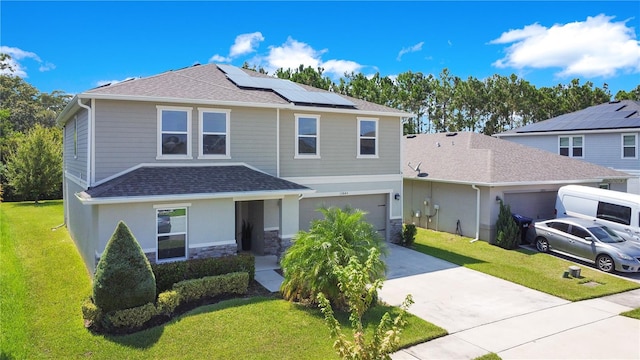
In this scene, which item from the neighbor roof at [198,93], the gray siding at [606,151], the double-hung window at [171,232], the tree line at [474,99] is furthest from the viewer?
the tree line at [474,99]

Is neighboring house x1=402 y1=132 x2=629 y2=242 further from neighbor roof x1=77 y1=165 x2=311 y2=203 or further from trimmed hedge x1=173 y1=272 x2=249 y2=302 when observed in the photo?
trimmed hedge x1=173 y1=272 x2=249 y2=302

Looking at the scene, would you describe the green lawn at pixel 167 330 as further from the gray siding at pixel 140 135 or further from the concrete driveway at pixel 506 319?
the gray siding at pixel 140 135

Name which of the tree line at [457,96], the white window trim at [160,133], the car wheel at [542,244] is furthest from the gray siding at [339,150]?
the tree line at [457,96]

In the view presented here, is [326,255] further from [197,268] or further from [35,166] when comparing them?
[35,166]

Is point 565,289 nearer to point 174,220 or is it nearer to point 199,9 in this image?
point 174,220

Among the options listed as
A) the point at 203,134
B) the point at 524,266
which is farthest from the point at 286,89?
the point at 524,266

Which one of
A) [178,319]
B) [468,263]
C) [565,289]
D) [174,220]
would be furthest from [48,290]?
[565,289]

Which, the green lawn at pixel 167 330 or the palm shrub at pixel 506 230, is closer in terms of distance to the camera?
the green lawn at pixel 167 330
